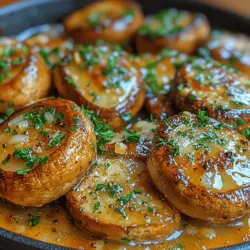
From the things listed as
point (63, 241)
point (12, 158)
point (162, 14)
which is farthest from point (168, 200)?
point (162, 14)

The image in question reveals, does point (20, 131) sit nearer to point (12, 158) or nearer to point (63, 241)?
point (12, 158)

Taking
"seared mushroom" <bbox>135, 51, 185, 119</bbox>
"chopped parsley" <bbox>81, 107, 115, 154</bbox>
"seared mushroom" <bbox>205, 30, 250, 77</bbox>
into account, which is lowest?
"seared mushroom" <bbox>205, 30, 250, 77</bbox>

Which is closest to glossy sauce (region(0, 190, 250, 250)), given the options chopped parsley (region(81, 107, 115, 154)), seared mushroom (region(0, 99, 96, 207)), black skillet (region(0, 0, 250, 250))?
seared mushroom (region(0, 99, 96, 207))

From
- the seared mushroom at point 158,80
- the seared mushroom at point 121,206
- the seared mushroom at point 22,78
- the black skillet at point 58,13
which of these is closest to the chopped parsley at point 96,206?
the seared mushroom at point 121,206

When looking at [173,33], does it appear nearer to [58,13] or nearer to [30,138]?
[58,13]

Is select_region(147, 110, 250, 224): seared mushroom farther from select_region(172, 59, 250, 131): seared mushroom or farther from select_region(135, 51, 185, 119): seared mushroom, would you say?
select_region(135, 51, 185, 119): seared mushroom
